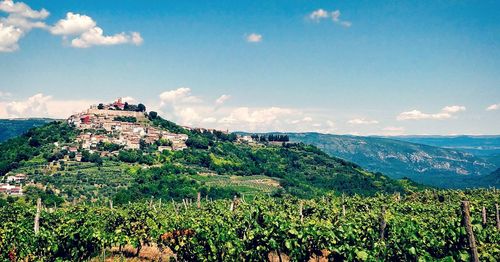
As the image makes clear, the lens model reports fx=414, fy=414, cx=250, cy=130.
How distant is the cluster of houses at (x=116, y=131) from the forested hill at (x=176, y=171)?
9.95 ft

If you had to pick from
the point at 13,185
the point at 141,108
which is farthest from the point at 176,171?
the point at 141,108

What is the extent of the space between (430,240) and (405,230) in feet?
4.98

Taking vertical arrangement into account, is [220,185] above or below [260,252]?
below

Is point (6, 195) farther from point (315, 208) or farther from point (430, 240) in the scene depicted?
point (430, 240)

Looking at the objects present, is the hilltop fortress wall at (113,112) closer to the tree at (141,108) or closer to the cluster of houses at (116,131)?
the cluster of houses at (116,131)

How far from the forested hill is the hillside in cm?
18

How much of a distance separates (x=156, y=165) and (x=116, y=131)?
31451 mm

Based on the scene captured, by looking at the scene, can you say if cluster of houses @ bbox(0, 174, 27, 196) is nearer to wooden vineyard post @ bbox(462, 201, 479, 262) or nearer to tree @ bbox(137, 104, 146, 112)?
wooden vineyard post @ bbox(462, 201, 479, 262)

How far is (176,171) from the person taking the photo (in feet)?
330

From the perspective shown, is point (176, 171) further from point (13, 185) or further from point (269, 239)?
point (269, 239)

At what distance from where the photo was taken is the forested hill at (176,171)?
272 ft

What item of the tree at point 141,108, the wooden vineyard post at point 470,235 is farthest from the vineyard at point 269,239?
the tree at point 141,108

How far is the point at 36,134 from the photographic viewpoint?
120 metres

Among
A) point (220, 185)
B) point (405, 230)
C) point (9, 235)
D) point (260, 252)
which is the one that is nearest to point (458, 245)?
point (405, 230)
